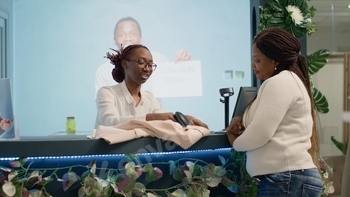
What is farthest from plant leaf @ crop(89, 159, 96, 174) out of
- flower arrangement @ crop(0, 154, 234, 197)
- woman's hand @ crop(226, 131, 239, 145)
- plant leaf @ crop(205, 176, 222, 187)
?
woman's hand @ crop(226, 131, 239, 145)

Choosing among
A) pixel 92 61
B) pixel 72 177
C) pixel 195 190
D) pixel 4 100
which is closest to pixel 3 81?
pixel 4 100

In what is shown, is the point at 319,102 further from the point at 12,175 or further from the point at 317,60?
the point at 12,175

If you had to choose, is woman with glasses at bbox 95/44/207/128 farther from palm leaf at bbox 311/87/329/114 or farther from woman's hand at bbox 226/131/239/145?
palm leaf at bbox 311/87/329/114

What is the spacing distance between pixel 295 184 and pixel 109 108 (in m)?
1.13

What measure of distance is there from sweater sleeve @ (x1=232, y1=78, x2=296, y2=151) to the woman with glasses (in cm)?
81

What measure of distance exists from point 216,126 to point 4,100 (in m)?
3.54

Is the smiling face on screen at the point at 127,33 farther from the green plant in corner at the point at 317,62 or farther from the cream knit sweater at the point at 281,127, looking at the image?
the cream knit sweater at the point at 281,127

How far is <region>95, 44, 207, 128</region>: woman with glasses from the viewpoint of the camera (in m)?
2.49

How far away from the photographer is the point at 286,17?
3229 mm

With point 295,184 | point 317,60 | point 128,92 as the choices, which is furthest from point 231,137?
point 317,60

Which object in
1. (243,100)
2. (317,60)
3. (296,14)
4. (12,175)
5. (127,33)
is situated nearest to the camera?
(12,175)

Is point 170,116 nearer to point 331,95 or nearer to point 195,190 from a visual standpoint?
point 195,190

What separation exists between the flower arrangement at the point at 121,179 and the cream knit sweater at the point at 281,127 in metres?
0.31

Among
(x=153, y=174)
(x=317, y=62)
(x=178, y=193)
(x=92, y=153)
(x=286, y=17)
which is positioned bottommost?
(x=178, y=193)
